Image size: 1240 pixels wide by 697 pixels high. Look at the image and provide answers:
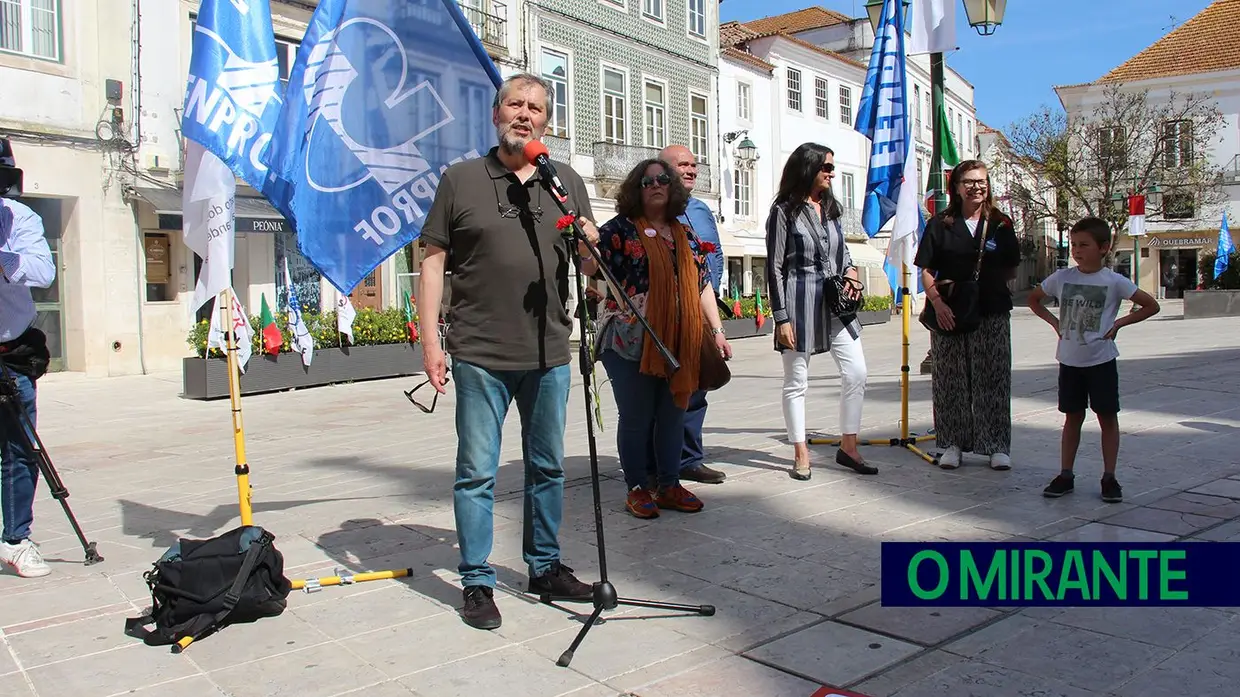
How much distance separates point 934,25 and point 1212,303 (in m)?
19.3

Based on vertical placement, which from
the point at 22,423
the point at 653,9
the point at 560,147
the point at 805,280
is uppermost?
the point at 653,9

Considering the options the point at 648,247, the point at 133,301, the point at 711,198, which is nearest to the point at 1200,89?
the point at 711,198

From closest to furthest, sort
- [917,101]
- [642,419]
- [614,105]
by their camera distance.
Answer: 1. [642,419]
2. [614,105]
3. [917,101]

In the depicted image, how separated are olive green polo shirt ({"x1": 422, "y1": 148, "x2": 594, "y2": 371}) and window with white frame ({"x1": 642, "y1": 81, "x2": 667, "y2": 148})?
26023 mm

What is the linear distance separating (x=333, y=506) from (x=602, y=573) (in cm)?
278

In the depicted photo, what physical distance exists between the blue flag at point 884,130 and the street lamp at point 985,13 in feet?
9.86

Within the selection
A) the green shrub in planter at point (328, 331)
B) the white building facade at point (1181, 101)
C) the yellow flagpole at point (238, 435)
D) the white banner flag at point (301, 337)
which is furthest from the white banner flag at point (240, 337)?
the white building facade at point (1181, 101)

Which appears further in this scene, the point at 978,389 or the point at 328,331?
the point at 328,331

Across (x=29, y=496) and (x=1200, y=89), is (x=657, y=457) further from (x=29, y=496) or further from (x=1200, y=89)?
(x=1200, y=89)

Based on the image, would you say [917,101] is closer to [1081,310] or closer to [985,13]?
[985,13]

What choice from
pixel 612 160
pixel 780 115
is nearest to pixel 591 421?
pixel 612 160

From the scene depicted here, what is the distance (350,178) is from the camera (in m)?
4.46

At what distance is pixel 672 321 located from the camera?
16.5 ft

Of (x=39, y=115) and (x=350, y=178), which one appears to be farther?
(x=39, y=115)
